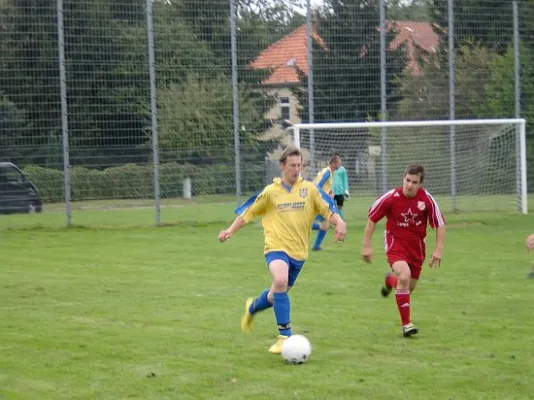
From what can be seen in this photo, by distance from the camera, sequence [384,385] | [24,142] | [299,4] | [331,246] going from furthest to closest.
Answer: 1. [299,4]
2. [24,142]
3. [331,246]
4. [384,385]

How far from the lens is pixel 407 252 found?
33.1 feet

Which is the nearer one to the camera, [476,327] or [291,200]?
[291,200]

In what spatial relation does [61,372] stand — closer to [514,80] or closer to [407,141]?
[407,141]

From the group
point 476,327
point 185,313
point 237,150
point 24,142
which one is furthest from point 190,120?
point 476,327

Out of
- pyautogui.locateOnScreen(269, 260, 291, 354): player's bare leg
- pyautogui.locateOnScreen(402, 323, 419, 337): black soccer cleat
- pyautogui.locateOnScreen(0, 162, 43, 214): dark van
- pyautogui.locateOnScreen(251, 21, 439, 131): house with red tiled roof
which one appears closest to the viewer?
pyautogui.locateOnScreen(269, 260, 291, 354): player's bare leg

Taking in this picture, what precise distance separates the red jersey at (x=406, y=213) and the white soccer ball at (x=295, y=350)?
6.97ft

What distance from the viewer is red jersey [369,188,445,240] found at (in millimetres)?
10133

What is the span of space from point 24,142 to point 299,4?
27.6ft

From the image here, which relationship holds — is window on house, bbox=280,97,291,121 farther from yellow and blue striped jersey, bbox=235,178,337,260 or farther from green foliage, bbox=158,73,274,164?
yellow and blue striped jersey, bbox=235,178,337,260

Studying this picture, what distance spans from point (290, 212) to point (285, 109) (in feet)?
64.9

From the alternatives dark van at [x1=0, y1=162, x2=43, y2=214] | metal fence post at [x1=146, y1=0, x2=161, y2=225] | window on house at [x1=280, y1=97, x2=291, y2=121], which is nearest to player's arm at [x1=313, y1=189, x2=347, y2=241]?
metal fence post at [x1=146, y1=0, x2=161, y2=225]

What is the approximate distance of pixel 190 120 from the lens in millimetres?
26516

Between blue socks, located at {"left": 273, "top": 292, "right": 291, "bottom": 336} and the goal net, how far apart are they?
1695 cm

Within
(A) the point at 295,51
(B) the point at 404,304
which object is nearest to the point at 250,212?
(B) the point at 404,304
